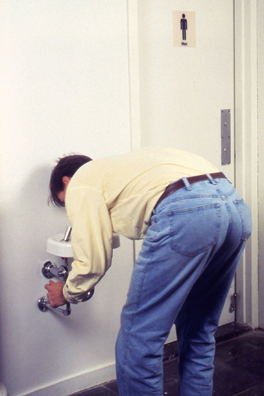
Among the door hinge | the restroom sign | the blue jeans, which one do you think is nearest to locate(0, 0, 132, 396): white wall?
the restroom sign

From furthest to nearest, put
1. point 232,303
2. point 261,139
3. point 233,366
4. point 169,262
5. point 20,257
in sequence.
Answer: point 232,303 < point 261,139 < point 233,366 < point 20,257 < point 169,262

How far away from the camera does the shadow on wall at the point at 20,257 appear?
1.49 meters

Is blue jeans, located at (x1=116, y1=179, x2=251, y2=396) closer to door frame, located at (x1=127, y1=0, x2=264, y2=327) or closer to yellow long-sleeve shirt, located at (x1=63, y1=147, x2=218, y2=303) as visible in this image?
A: yellow long-sleeve shirt, located at (x1=63, y1=147, x2=218, y2=303)

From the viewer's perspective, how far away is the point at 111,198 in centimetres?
110

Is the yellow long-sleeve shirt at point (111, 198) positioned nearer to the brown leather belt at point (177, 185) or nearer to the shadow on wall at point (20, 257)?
the brown leather belt at point (177, 185)

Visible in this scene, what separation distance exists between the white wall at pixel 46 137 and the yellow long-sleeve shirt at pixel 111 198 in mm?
449

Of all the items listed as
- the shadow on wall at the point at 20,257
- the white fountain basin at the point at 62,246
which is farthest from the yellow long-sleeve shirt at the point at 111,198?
the shadow on wall at the point at 20,257

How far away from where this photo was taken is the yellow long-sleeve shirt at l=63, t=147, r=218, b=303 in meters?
1.08

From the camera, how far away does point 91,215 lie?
110 centimetres

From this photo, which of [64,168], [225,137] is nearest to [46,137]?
[64,168]

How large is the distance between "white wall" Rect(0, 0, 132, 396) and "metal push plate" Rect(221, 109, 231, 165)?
2.14ft

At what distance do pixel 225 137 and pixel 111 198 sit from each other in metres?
1.24

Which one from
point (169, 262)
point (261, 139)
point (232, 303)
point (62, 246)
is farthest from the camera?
point (232, 303)

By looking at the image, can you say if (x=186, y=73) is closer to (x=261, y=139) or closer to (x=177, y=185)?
(x=261, y=139)
